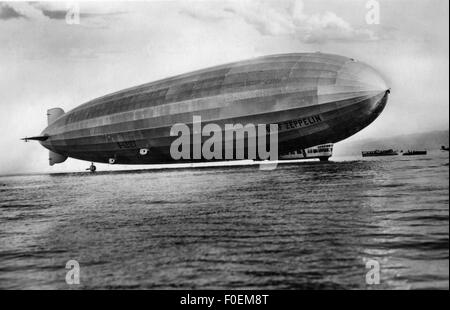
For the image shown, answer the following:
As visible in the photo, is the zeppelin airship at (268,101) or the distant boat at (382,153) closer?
the zeppelin airship at (268,101)

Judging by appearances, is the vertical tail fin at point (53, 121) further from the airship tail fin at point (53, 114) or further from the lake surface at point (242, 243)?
the lake surface at point (242, 243)

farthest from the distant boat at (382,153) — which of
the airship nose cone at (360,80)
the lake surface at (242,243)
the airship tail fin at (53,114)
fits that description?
the lake surface at (242,243)

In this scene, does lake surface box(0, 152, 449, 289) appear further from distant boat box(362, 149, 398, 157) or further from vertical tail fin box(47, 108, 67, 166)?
distant boat box(362, 149, 398, 157)

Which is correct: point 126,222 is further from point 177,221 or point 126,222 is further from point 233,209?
point 233,209

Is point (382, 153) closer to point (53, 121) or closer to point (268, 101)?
point (53, 121)

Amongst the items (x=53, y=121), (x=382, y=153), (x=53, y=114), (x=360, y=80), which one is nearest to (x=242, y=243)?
(x=360, y=80)
